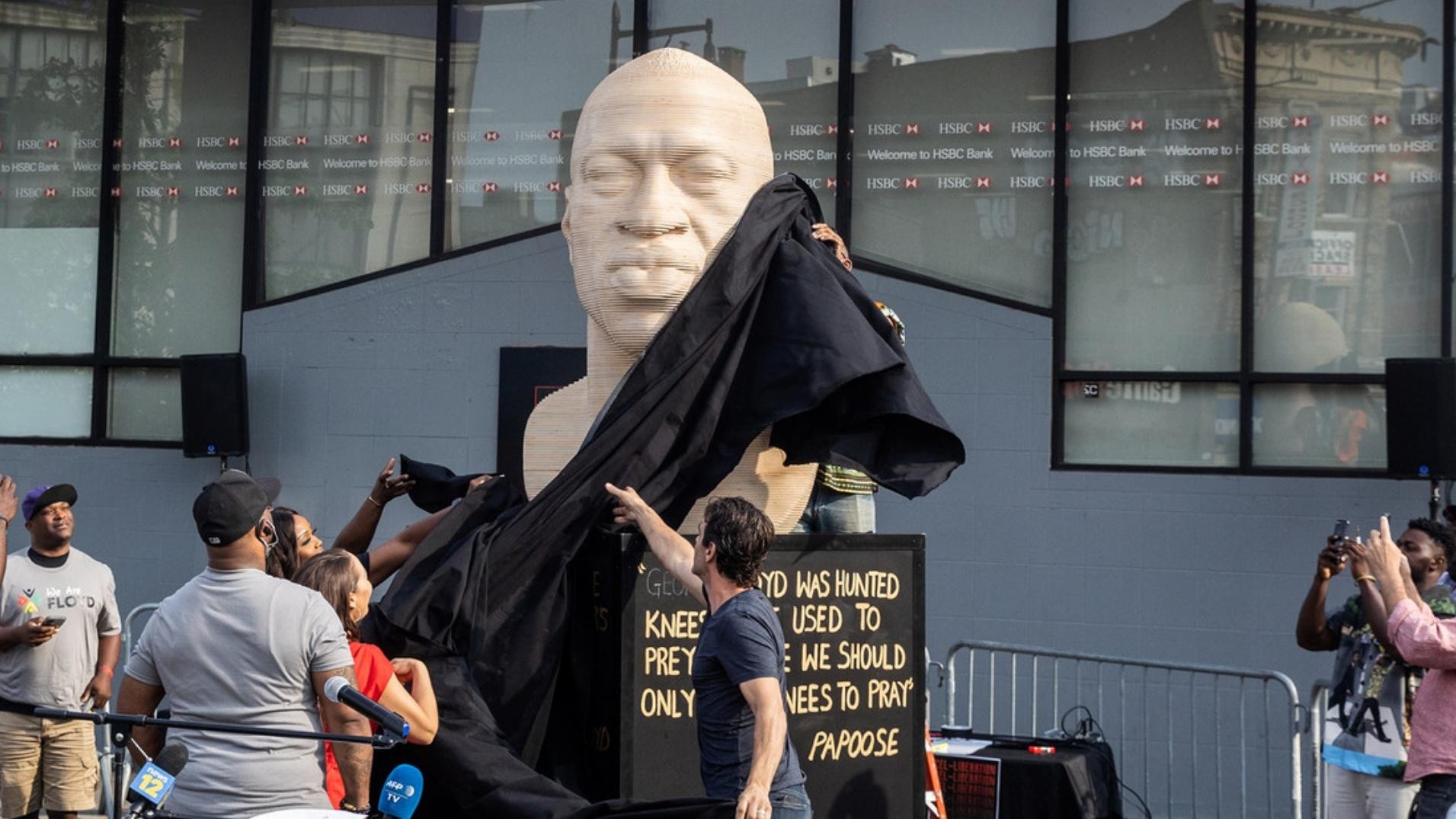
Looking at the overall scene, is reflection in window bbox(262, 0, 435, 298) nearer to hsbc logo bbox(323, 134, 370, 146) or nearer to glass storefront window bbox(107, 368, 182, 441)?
hsbc logo bbox(323, 134, 370, 146)

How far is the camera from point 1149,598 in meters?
10.2

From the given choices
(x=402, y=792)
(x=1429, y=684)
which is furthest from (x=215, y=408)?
(x=402, y=792)

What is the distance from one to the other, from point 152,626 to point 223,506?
0.37 m

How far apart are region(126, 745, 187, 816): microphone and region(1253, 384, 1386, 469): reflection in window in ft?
25.7

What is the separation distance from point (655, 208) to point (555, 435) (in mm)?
888

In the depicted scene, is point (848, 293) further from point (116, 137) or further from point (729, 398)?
point (116, 137)

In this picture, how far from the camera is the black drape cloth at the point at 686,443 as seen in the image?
208 inches

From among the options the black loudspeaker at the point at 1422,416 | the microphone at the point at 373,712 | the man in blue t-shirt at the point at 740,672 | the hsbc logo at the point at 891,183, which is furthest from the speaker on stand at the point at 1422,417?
the microphone at the point at 373,712

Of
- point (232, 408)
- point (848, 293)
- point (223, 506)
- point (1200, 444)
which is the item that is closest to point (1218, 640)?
point (1200, 444)

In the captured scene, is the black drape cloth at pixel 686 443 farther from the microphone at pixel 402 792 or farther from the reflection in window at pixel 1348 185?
the reflection in window at pixel 1348 185

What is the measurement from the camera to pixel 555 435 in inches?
231

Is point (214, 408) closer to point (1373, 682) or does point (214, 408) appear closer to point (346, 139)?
point (346, 139)

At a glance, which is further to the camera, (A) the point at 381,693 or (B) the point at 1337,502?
(B) the point at 1337,502

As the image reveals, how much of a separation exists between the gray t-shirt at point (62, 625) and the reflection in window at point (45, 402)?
4.43 metres
